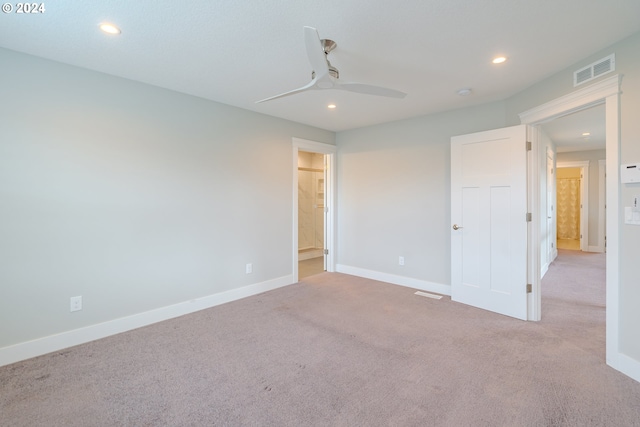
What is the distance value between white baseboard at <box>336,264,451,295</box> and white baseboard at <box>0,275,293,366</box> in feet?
5.60

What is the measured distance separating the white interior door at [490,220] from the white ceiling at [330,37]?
2.17ft

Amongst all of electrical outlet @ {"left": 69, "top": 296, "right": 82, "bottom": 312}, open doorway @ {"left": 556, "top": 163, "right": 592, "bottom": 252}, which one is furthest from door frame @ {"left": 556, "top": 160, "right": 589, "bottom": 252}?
electrical outlet @ {"left": 69, "top": 296, "right": 82, "bottom": 312}

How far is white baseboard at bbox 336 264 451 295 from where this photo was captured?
4054 mm

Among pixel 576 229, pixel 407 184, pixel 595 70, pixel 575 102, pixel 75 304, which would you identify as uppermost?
pixel 595 70

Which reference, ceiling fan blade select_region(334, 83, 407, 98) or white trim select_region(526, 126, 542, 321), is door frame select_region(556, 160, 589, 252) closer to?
white trim select_region(526, 126, 542, 321)

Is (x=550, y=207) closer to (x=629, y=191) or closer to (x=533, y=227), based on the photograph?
(x=533, y=227)

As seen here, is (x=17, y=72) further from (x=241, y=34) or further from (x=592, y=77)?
(x=592, y=77)

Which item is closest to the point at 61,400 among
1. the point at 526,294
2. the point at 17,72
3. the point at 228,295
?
the point at 228,295

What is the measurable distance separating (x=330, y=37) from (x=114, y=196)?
2479 mm

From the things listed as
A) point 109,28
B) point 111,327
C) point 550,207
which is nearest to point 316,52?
point 109,28

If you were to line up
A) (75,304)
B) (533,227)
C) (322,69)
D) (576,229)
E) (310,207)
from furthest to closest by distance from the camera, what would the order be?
(576,229)
(310,207)
(533,227)
(75,304)
(322,69)

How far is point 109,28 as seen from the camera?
2.04 meters

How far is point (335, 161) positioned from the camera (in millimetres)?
5215

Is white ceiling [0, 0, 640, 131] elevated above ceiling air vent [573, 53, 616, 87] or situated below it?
above
